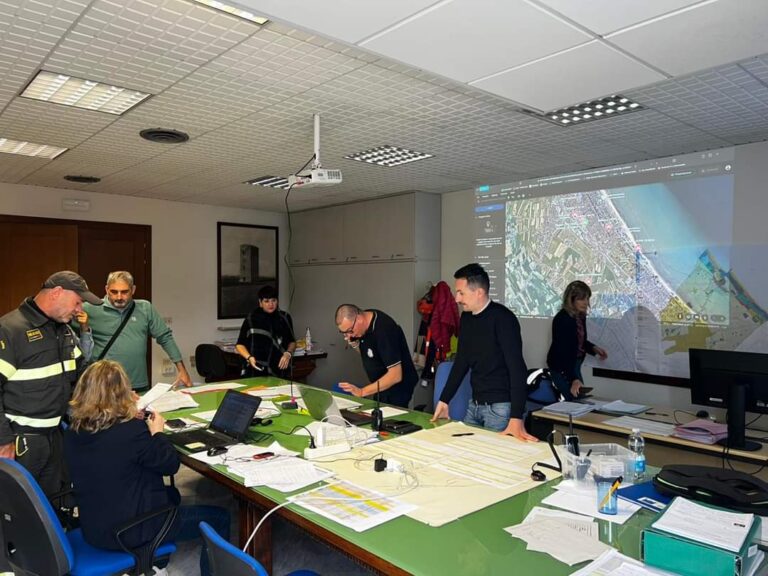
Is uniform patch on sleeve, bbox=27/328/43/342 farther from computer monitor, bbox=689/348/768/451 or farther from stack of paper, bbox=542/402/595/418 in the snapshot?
computer monitor, bbox=689/348/768/451

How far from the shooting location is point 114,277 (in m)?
3.79

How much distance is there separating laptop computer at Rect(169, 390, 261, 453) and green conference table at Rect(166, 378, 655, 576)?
1.97 feet

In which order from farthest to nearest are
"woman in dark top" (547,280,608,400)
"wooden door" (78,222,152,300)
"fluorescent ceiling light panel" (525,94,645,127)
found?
Answer: "wooden door" (78,222,152,300), "woman in dark top" (547,280,608,400), "fluorescent ceiling light panel" (525,94,645,127)

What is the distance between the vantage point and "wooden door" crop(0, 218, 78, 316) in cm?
554

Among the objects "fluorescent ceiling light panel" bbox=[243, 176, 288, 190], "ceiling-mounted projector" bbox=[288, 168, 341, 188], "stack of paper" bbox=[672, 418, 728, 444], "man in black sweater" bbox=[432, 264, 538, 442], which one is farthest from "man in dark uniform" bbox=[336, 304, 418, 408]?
"fluorescent ceiling light panel" bbox=[243, 176, 288, 190]

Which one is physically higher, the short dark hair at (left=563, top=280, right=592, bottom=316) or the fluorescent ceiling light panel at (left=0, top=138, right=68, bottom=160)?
the fluorescent ceiling light panel at (left=0, top=138, right=68, bottom=160)

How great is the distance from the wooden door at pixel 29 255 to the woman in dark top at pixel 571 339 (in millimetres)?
5133

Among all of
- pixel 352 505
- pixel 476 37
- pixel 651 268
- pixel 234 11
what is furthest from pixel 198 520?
pixel 651 268

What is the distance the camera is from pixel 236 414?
106 inches

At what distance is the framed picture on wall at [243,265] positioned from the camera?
7.00 meters

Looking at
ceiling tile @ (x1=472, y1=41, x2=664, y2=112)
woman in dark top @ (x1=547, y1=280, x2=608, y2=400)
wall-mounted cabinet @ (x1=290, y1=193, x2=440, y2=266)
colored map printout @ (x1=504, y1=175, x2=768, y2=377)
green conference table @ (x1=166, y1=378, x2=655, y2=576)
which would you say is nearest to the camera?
green conference table @ (x1=166, y1=378, x2=655, y2=576)

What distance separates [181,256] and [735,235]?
5.82m

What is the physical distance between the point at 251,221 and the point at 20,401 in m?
4.86

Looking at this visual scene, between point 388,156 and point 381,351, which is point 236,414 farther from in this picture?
point 388,156
